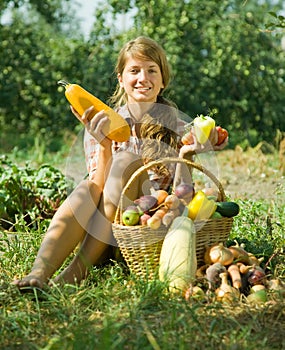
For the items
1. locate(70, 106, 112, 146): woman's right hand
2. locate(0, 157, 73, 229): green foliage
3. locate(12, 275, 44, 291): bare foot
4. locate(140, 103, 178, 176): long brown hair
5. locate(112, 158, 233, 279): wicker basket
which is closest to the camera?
locate(12, 275, 44, 291): bare foot

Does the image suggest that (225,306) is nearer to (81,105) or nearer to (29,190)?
(81,105)

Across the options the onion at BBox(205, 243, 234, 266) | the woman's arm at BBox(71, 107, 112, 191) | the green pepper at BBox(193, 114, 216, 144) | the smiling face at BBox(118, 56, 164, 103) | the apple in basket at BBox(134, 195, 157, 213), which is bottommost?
the onion at BBox(205, 243, 234, 266)

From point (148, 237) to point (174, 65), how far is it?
253 inches

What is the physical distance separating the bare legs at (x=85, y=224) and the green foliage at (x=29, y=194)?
1.44m

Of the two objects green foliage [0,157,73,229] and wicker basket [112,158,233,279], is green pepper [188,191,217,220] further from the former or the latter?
green foliage [0,157,73,229]

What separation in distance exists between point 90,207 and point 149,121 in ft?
2.36

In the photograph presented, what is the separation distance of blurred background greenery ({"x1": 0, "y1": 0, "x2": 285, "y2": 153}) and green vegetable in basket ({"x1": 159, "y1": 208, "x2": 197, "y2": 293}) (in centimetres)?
615

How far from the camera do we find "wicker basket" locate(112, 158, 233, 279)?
2734 millimetres

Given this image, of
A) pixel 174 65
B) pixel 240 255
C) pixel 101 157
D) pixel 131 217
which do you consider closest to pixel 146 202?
pixel 131 217

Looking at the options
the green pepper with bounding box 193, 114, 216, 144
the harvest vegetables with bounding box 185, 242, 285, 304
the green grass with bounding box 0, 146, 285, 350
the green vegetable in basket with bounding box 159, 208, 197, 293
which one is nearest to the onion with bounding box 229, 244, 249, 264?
the harvest vegetables with bounding box 185, 242, 285, 304

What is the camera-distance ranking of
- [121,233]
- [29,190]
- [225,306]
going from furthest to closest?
[29,190], [121,233], [225,306]

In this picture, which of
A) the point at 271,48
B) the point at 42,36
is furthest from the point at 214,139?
the point at 42,36

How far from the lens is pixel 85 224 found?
9.55 feet

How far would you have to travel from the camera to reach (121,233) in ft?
9.11
